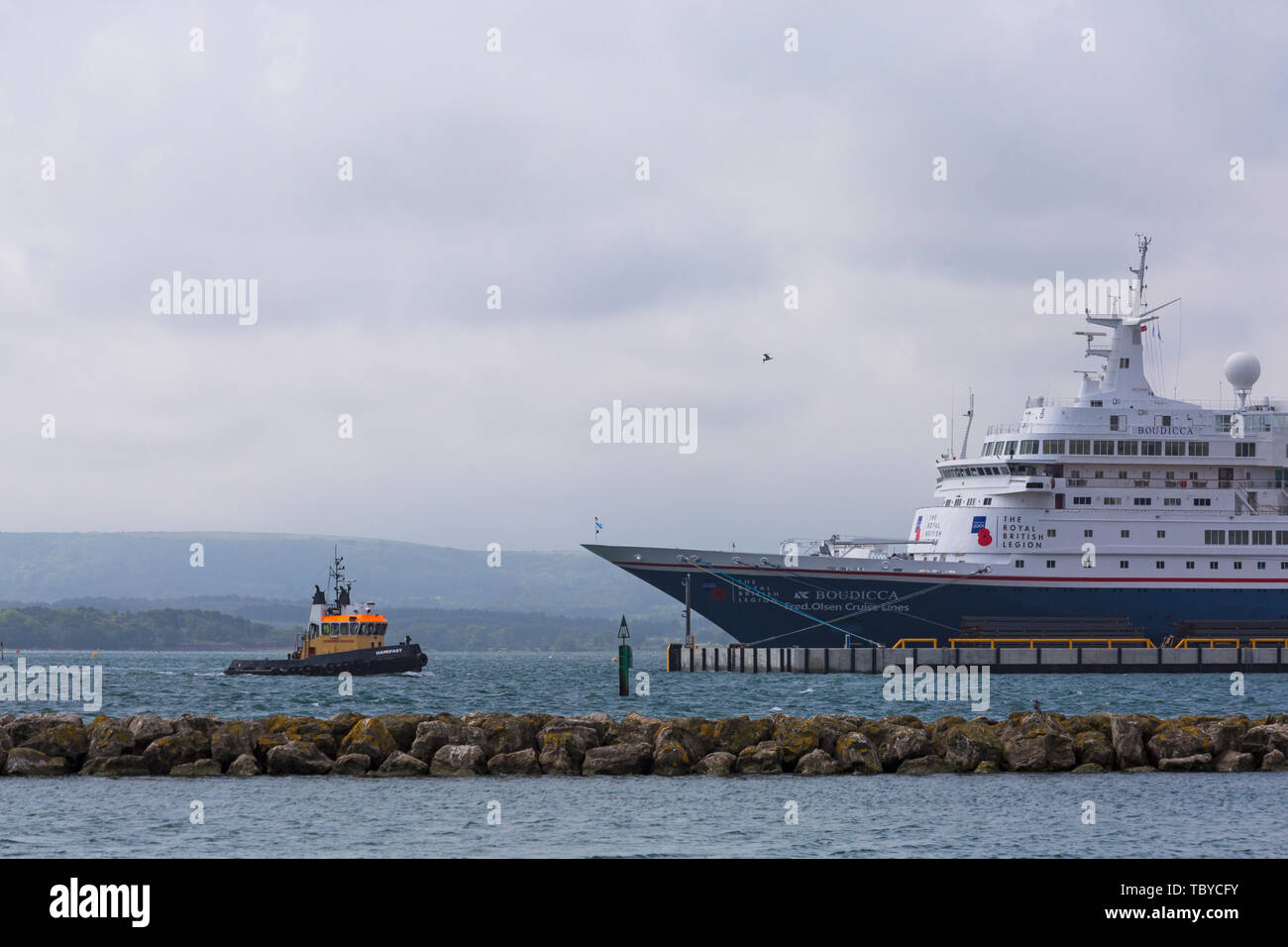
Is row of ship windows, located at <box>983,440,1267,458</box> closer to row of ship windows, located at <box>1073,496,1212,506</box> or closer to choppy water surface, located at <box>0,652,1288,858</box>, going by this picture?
row of ship windows, located at <box>1073,496,1212,506</box>

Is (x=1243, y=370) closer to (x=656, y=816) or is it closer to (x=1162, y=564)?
(x=1162, y=564)

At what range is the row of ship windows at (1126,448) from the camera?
223 ft

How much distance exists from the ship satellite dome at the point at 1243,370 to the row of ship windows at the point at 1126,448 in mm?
2979

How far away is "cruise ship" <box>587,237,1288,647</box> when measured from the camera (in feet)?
222

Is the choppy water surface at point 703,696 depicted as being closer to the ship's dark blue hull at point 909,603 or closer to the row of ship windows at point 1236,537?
the ship's dark blue hull at point 909,603

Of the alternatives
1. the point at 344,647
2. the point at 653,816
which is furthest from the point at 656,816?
the point at 344,647

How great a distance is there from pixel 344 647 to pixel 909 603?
2961cm

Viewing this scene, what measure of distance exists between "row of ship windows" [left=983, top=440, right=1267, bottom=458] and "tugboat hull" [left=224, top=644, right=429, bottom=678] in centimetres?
3252

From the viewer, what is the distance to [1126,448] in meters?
68.2

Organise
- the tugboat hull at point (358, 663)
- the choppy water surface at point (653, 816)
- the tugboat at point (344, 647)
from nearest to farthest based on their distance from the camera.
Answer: the choppy water surface at point (653, 816), the tugboat hull at point (358, 663), the tugboat at point (344, 647)

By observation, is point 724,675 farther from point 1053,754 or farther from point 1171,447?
point 1053,754

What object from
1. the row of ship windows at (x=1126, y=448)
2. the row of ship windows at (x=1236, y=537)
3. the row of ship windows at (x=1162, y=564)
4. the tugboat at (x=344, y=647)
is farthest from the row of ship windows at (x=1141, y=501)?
the tugboat at (x=344, y=647)

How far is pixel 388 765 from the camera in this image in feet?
97.1
